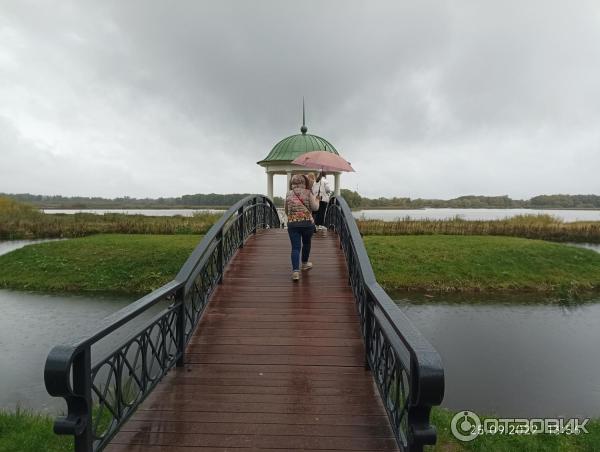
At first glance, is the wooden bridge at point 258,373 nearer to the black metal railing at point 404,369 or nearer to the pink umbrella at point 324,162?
the black metal railing at point 404,369

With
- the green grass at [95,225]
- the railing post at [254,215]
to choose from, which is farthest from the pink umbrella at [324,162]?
the green grass at [95,225]

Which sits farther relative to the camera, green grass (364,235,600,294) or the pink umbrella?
green grass (364,235,600,294)

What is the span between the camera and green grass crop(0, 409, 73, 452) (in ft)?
13.2

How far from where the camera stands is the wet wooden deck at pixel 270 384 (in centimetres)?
296

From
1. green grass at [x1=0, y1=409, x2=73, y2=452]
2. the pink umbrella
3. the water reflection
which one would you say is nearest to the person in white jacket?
the pink umbrella

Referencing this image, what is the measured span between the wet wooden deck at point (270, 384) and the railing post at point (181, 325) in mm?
105

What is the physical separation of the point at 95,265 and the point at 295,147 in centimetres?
918

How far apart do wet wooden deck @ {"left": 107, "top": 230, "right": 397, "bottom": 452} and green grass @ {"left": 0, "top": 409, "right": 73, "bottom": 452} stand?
1.51 meters

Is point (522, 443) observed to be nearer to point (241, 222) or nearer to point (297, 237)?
point (297, 237)

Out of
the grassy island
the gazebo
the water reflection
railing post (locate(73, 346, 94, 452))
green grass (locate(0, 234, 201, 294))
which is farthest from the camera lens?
the gazebo

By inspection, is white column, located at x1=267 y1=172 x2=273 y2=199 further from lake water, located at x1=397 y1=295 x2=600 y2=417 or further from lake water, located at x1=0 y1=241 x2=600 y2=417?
lake water, located at x1=397 y1=295 x2=600 y2=417

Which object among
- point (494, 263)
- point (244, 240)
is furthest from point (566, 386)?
point (494, 263)

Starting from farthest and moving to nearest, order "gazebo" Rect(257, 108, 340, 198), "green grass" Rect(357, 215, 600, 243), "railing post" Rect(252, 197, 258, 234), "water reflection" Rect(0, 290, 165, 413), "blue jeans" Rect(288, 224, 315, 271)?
"green grass" Rect(357, 215, 600, 243) < "gazebo" Rect(257, 108, 340, 198) < "railing post" Rect(252, 197, 258, 234) < "blue jeans" Rect(288, 224, 315, 271) < "water reflection" Rect(0, 290, 165, 413)

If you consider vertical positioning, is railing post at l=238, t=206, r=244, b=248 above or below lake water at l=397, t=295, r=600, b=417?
above
